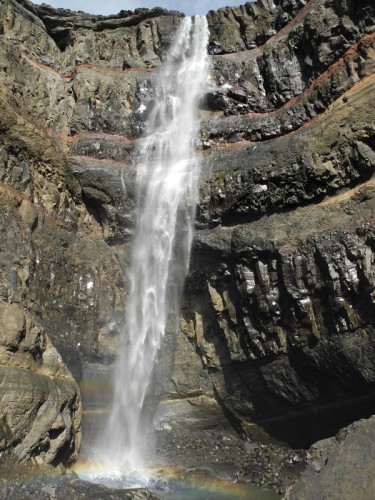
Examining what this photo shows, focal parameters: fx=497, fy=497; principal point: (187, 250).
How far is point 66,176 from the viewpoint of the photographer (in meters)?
21.2

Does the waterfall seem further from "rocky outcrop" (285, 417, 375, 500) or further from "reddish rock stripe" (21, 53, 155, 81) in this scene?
"rocky outcrop" (285, 417, 375, 500)

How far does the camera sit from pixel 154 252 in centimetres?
2016

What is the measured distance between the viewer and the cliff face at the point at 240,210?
52.0ft

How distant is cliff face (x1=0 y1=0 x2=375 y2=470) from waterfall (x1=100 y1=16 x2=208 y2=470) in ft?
2.01

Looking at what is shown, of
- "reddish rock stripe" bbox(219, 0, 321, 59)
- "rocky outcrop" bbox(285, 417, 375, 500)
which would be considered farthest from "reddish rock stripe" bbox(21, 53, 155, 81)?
"rocky outcrop" bbox(285, 417, 375, 500)

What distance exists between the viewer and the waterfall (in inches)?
698

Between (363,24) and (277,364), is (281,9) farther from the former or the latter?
(277,364)

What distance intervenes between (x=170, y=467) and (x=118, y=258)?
27.4 ft

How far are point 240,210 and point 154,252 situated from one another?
3982 mm

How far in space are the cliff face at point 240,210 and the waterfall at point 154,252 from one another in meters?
0.61

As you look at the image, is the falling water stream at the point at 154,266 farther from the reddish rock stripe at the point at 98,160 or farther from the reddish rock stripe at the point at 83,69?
the reddish rock stripe at the point at 83,69

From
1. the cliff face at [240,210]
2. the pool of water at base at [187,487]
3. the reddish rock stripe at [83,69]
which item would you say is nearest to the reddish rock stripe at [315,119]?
the cliff face at [240,210]

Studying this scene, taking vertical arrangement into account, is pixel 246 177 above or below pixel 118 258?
above

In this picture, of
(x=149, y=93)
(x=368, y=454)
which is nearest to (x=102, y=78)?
(x=149, y=93)
